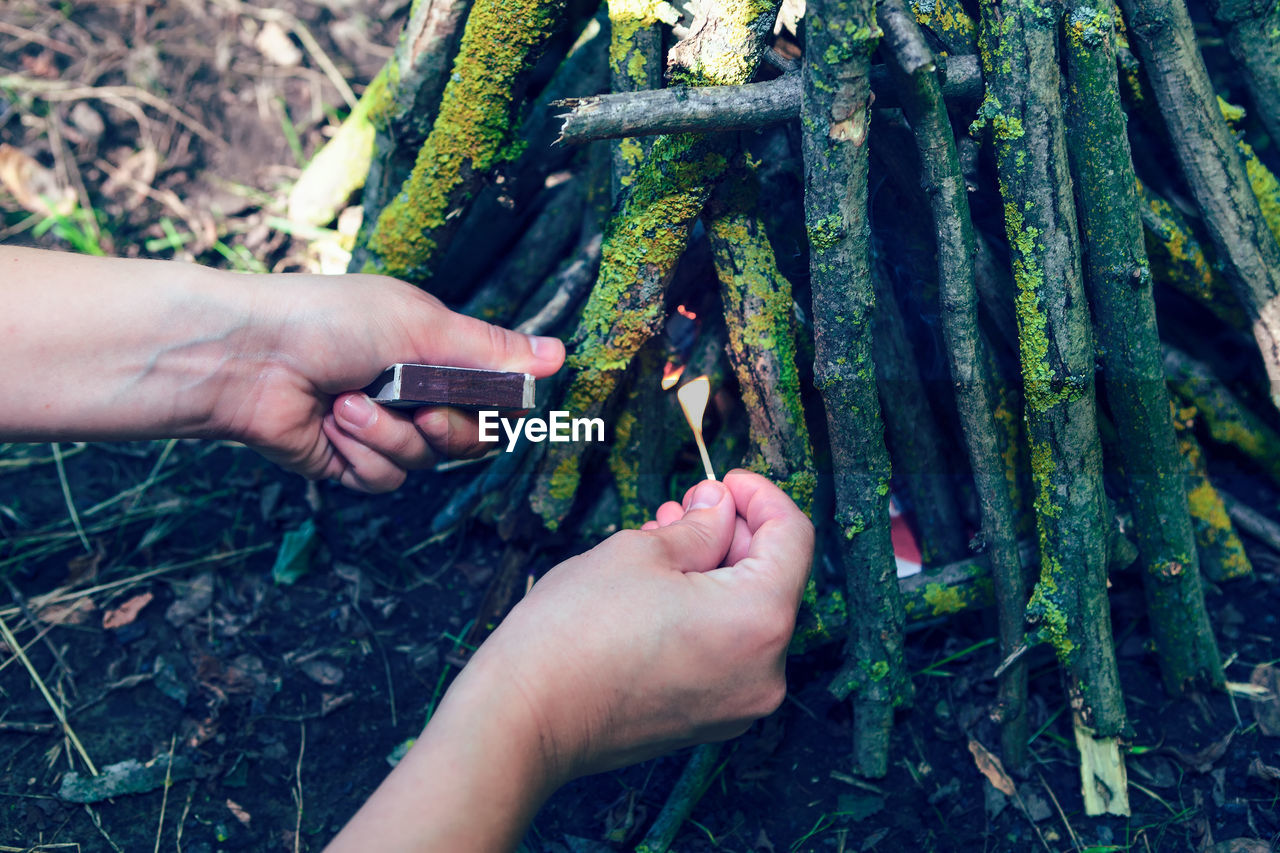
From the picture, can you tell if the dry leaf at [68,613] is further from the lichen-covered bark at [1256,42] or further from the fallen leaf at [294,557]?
the lichen-covered bark at [1256,42]

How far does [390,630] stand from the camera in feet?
8.23

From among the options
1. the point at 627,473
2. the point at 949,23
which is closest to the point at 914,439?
the point at 627,473

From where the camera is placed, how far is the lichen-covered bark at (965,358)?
5.36 ft

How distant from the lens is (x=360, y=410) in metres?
2.15

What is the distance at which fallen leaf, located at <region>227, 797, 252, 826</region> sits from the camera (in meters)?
2.12

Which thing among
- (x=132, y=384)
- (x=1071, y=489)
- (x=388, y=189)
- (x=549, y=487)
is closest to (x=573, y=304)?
(x=549, y=487)

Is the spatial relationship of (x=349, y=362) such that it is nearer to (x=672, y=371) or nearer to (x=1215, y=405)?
(x=672, y=371)

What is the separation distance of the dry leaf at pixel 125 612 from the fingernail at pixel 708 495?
6.37ft

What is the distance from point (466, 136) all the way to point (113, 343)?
108 cm

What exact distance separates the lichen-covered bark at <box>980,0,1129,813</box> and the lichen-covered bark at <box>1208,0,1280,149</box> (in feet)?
2.47

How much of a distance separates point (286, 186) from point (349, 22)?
37.4 inches

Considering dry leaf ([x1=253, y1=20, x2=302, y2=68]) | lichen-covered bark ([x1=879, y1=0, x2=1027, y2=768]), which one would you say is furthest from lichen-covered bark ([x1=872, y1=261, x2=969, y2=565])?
dry leaf ([x1=253, y1=20, x2=302, y2=68])

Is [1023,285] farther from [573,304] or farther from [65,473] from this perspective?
[65,473]

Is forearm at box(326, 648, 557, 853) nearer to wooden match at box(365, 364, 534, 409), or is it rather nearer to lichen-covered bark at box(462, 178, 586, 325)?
wooden match at box(365, 364, 534, 409)
